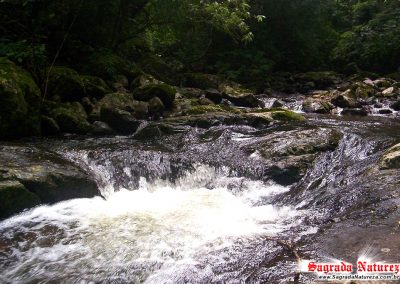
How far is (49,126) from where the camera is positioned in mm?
8320

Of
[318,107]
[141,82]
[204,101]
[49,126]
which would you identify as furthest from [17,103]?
[318,107]

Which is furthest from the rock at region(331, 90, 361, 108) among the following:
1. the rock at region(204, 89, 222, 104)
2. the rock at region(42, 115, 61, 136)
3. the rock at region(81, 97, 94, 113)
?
the rock at region(42, 115, 61, 136)

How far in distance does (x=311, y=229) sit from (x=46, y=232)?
9.77 ft

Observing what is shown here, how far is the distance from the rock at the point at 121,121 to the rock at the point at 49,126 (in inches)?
44.5

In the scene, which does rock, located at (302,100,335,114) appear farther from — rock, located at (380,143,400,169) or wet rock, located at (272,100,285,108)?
rock, located at (380,143,400,169)

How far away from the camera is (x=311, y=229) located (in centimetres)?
429

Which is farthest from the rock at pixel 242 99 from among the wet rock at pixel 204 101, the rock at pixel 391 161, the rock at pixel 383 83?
the rock at pixel 391 161

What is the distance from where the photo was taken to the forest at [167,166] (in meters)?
3.74

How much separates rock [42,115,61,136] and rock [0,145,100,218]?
78.6 inches

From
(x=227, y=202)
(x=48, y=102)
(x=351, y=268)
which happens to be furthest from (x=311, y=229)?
(x=48, y=102)

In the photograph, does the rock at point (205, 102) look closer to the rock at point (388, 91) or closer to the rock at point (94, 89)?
the rock at point (94, 89)

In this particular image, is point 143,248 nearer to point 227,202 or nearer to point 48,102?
point 227,202

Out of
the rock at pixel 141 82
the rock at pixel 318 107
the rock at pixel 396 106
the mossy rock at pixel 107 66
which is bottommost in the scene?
the rock at pixel 396 106

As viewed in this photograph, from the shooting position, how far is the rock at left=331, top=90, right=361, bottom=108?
1198cm
